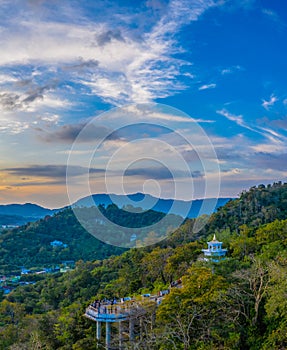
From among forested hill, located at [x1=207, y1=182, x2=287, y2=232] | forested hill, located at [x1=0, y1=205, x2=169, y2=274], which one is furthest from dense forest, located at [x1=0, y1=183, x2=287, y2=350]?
forested hill, located at [x1=0, y1=205, x2=169, y2=274]

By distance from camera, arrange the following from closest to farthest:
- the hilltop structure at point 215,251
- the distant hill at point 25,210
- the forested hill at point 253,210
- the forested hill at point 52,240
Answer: the hilltop structure at point 215,251
the forested hill at point 253,210
the forested hill at point 52,240
the distant hill at point 25,210

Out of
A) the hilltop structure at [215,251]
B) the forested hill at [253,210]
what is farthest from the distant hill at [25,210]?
the hilltop structure at [215,251]

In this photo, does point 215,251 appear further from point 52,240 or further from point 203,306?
point 52,240

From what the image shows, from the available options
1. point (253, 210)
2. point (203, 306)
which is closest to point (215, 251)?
point (203, 306)

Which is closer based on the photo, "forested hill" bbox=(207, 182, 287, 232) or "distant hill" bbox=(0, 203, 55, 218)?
"forested hill" bbox=(207, 182, 287, 232)

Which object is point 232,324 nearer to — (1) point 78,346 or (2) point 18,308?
(1) point 78,346

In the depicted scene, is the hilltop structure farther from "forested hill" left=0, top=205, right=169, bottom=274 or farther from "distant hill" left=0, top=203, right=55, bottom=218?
"distant hill" left=0, top=203, right=55, bottom=218

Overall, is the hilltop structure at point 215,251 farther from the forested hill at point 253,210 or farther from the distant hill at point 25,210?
the distant hill at point 25,210

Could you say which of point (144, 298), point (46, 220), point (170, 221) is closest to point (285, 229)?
point (144, 298)
